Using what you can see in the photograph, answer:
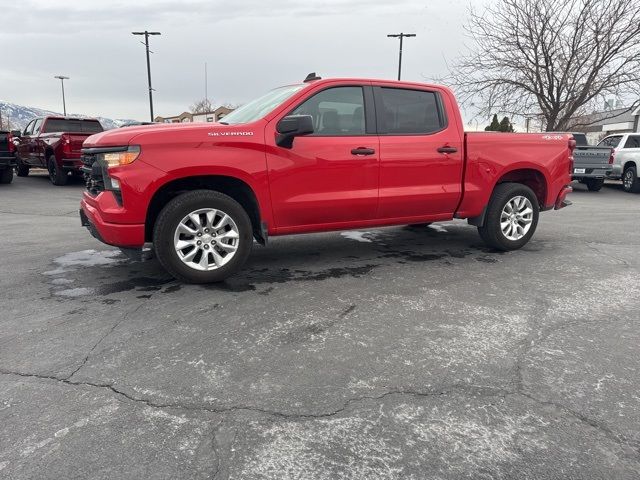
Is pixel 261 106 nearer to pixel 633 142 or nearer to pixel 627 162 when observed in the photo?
pixel 627 162

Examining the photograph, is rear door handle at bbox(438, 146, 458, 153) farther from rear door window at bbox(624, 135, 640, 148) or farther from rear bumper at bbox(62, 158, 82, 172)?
rear door window at bbox(624, 135, 640, 148)

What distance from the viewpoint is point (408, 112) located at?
206 inches

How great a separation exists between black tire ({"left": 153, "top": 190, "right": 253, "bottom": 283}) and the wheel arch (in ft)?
0.54

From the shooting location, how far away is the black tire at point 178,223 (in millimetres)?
4219

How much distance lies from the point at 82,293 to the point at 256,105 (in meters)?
2.59

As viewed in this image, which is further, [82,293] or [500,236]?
[500,236]

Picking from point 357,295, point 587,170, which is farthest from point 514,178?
point 587,170

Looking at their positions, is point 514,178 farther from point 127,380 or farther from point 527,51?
point 527,51

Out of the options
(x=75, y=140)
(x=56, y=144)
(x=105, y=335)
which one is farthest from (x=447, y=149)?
(x=56, y=144)

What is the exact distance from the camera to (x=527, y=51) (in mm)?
20438

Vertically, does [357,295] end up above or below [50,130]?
below

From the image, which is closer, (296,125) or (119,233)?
(119,233)

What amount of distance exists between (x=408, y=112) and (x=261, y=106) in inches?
63.1

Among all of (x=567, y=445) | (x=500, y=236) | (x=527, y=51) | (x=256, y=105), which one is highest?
(x=527, y=51)
